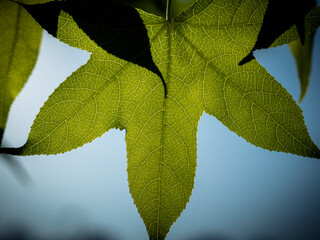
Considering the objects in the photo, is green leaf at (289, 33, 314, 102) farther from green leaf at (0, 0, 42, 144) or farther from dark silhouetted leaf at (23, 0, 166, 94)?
green leaf at (0, 0, 42, 144)

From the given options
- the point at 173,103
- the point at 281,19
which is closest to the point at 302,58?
the point at 281,19

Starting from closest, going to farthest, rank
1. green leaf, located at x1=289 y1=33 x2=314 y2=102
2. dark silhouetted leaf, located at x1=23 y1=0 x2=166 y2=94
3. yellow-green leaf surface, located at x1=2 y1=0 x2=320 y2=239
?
1. dark silhouetted leaf, located at x1=23 y1=0 x2=166 y2=94
2. yellow-green leaf surface, located at x1=2 y1=0 x2=320 y2=239
3. green leaf, located at x1=289 y1=33 x2=314 y2=102

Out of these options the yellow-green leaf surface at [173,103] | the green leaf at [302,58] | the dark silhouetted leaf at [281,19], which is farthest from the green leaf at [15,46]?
the green leaf at [302,58]

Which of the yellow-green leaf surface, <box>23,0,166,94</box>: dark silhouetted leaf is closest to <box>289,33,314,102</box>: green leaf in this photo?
the yellow-green leaf surface

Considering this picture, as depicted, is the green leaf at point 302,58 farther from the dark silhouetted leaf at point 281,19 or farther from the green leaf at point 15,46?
the green leaf at point 15,46

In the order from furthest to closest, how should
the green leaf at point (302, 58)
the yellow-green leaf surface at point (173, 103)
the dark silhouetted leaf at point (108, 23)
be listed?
the green leaf at point (302, 58) < the yellow-green leaf surface at point (173, 103) < the dark silhouetted leaf at point (108, 23)

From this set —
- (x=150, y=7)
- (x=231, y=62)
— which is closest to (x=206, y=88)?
(x=231, y=62)
